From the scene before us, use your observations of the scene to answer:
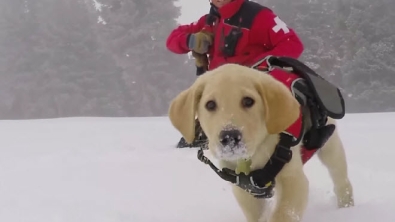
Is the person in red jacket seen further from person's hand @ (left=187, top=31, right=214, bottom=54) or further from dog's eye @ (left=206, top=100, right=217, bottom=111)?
dog's eye @ (left=206, top=100, right=217, bottom=111)

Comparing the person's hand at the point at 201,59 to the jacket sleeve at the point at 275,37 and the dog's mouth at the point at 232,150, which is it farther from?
the dog's mouth at the point at 232,150

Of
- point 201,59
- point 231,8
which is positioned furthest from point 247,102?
point 201,59

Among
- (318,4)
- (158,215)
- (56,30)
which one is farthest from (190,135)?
(56,30)

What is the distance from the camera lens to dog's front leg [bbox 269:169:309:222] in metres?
2.58

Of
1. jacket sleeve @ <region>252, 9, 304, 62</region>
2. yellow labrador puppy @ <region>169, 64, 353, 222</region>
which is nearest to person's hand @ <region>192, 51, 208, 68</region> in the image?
jacket sleeve @ <region>252, 9, 304, 62</region>

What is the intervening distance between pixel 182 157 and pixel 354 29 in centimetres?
2192

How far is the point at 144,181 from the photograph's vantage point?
4.57 meters

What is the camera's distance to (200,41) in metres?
4.55

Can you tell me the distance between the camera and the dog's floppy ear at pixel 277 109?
2.38 metres

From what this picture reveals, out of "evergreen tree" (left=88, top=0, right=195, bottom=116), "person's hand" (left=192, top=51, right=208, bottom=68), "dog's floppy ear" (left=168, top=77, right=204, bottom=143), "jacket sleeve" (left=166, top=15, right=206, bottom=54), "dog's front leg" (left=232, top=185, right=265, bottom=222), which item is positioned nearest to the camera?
"dog's floppy ear" (left=168, top=77, right=204, bottom=143)

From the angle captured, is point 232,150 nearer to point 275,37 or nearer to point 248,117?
point 248,117

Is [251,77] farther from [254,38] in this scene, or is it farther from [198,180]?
[198,180]

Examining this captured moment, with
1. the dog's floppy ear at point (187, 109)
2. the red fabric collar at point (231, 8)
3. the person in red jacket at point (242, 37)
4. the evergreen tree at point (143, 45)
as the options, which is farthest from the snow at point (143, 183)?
the evergreen tree at point (143, 45)

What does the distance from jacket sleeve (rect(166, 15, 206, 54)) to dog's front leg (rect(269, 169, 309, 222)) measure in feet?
7.48
